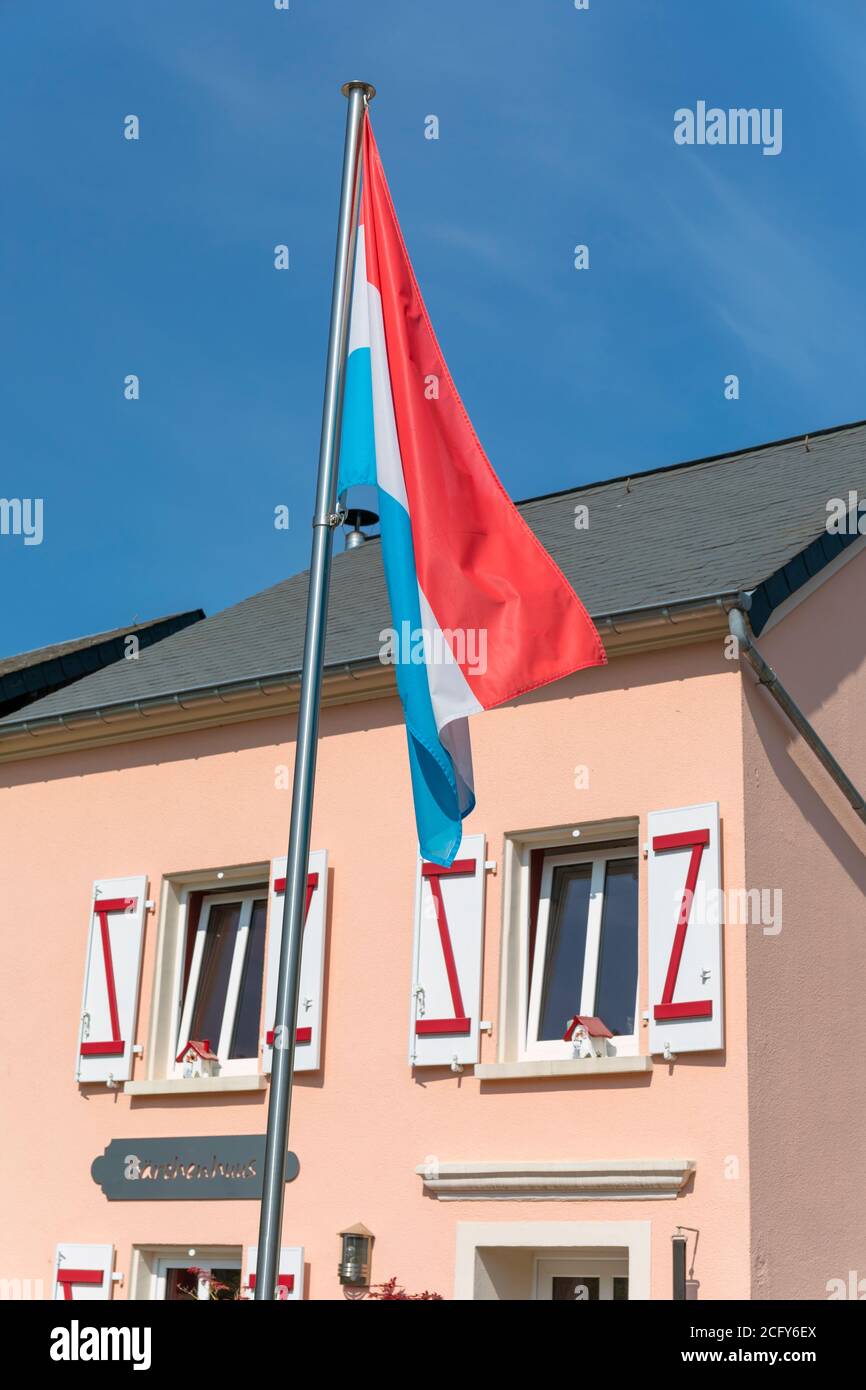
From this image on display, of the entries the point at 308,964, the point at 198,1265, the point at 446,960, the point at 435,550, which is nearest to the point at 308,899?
the point at 308,964

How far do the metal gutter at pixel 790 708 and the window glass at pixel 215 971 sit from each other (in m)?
4.01

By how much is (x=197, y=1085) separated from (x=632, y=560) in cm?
451

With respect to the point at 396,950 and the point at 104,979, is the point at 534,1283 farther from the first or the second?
the point at 104,979

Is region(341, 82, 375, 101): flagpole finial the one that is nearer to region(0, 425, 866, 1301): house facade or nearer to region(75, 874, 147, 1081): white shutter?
region(0, 425, 866, 1301): house facade

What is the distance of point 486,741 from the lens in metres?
10.2

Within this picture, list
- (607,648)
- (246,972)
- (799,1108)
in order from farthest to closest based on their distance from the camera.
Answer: (246,972), (607,648), (799,1108)

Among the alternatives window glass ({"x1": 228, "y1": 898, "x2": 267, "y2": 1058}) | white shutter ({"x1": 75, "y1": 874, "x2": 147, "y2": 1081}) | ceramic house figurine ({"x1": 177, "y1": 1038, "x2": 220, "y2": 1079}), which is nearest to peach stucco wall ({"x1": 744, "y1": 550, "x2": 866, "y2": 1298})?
window glass ({"x1": 228, "y1": 898, "x2": 267, "y2": 1058})

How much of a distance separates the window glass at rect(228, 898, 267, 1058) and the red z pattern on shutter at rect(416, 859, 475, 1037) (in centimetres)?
149

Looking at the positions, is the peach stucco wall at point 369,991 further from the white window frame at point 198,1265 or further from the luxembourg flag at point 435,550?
the luxembourg flag at point 435,550

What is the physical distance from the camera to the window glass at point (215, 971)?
10984mm

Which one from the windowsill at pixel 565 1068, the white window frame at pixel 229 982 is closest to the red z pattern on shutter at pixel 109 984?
the white window frame at pixel 229 982

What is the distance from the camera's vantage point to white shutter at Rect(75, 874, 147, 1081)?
11.0 metres
